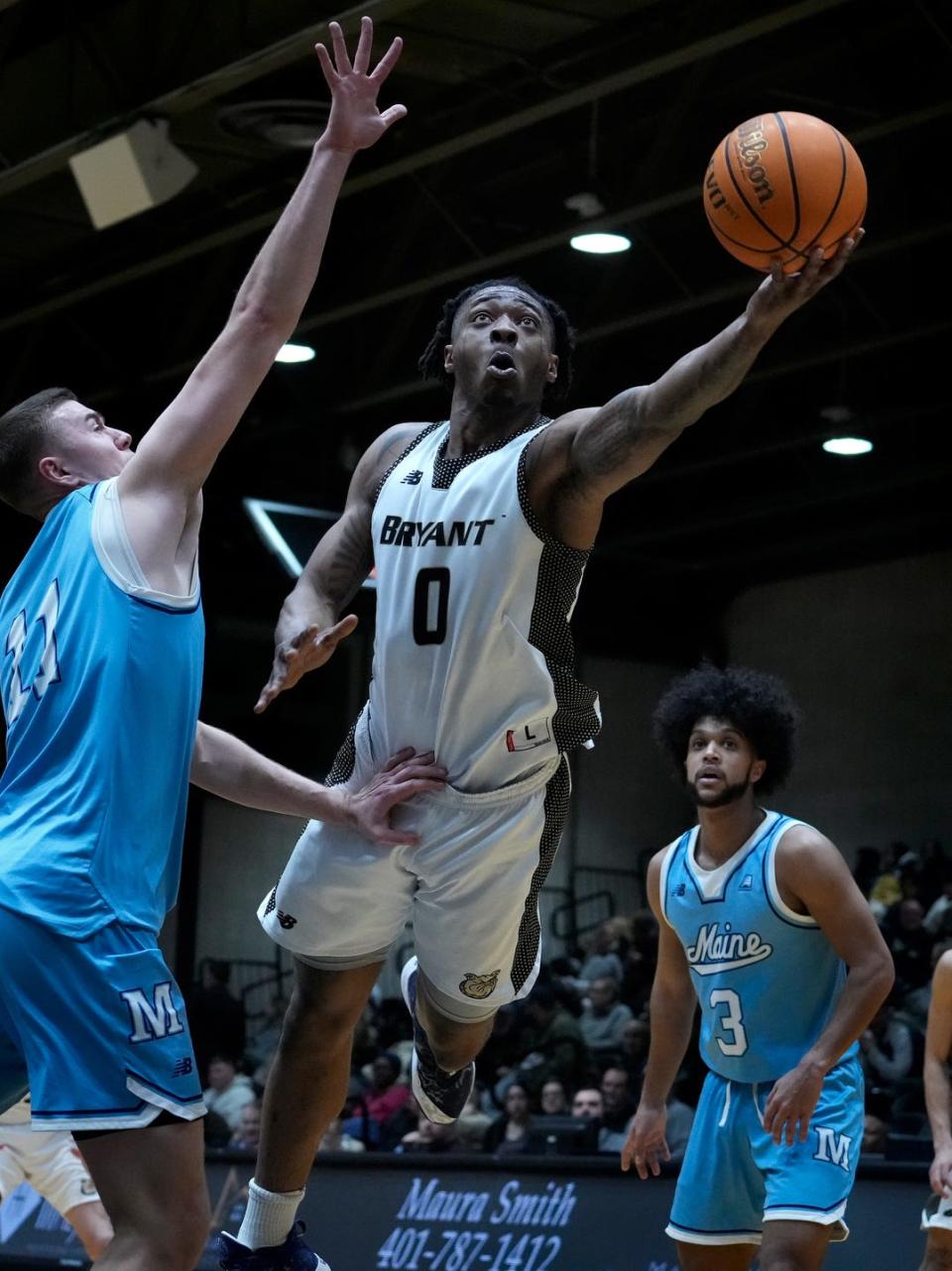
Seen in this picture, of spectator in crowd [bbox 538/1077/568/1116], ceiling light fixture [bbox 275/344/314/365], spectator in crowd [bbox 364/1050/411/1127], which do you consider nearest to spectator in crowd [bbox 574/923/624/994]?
spectator in crowd [bbox 364/1050/411/1127]

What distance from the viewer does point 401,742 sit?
468 cm

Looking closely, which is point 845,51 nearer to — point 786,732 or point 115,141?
point 115,141

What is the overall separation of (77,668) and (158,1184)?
0.95 metres

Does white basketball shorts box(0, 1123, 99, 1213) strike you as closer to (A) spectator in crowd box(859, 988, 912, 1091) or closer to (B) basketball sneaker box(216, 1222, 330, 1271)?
(B) basketball sneaker box(216, 1222, 330, 1271)

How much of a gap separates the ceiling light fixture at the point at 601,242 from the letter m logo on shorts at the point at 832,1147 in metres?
8.08

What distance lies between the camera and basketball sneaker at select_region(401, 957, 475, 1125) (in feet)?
16.7

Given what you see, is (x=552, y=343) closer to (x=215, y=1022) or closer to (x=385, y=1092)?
(x=385, y=1092)

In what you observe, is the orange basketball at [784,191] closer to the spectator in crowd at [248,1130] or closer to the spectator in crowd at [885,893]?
the spectator in crowd at [248,1130]

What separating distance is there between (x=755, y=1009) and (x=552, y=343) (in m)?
2.12

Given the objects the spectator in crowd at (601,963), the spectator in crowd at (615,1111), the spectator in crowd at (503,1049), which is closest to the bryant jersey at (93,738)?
the spectator in crowd at (615,1111)

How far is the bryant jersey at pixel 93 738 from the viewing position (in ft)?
10.9

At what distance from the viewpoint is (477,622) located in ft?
14.9

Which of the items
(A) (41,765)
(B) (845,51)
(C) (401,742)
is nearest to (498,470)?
(C) (401,742)

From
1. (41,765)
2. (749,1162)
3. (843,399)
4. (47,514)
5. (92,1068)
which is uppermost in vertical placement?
(843,399)
